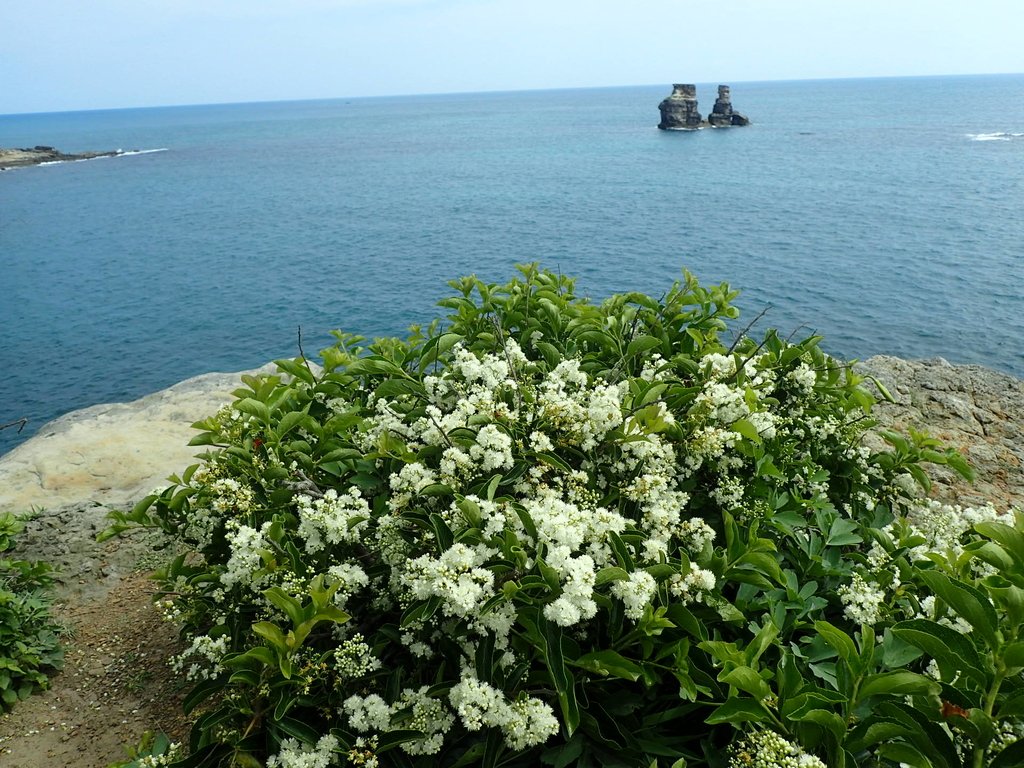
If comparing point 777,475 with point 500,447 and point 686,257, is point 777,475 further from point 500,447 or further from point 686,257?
point 686,257

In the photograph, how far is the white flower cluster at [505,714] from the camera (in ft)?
10.7

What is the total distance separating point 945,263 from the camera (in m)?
37.5

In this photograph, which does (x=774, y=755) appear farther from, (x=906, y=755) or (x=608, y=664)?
(x=608, y=664)

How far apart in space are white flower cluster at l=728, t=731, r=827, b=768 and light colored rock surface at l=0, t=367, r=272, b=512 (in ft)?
31.0

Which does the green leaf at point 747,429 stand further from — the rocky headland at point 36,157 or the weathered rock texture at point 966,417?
the rocky headland at point 36,157

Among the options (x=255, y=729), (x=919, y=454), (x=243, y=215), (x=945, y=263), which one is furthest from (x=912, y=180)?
(x=255, y=729)

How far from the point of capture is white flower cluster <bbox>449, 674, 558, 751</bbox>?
3.27 m

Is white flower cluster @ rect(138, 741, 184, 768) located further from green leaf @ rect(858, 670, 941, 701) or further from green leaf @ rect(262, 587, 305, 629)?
green leaf @ rect(858, 670, 941, 701)

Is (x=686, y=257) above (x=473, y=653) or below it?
below

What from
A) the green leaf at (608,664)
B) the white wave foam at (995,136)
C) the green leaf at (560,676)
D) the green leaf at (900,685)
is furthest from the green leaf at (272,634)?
the white wave foam at (995,136)

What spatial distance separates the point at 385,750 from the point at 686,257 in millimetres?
38800

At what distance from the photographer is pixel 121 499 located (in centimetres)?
1070

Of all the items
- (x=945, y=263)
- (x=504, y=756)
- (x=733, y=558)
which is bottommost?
(x=945, y=263)

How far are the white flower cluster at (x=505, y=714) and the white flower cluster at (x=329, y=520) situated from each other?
1.11 metres
